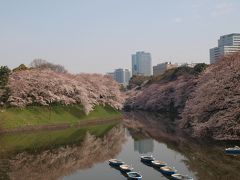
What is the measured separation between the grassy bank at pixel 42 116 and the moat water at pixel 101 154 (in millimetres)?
3386

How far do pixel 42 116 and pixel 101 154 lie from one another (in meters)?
21.1

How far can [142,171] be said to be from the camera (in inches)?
1082

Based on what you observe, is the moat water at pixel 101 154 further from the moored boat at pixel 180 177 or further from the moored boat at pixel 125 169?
the moored boat at pixel 180 177

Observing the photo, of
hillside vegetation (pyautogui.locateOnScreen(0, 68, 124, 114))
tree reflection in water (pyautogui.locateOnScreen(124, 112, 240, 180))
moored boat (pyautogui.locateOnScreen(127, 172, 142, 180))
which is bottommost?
moored boat (pyautogui.locateOnScreen(127, 172, 142, 180))

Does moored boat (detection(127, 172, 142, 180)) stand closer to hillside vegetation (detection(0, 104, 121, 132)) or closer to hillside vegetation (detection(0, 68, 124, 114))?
hillside vegetation (detection(0, 104, 121, 132))

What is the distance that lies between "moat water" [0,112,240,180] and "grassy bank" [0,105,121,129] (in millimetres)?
3386

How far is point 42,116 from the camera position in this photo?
5406cm

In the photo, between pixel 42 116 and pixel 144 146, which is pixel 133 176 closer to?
pixel 144 146

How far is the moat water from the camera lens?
88.1 ft

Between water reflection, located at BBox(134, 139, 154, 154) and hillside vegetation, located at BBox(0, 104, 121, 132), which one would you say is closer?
water reflection, located at BBox(134, 139, 154, 154)

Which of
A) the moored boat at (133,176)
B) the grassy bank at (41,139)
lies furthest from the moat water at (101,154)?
the moored boat at (133,176)

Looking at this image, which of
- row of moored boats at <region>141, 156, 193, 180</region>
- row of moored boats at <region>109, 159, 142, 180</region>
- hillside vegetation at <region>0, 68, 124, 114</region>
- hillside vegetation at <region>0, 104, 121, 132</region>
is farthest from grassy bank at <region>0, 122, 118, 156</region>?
row of moored boats at <region>141, 156, 193, 180</region>

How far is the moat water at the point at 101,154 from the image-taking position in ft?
88.1

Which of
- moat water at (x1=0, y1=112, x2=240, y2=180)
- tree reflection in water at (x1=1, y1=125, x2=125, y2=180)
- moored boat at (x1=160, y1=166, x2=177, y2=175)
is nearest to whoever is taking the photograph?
moored boat at (x1=160, y1=166, x2=177, y2=175)
